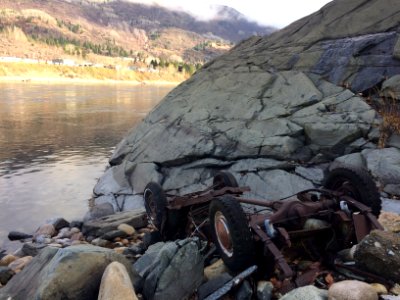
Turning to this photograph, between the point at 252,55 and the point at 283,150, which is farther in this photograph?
the point at 252,55

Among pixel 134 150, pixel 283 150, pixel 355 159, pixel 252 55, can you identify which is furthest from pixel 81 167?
pixel 355 159

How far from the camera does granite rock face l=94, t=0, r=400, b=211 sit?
12.6m

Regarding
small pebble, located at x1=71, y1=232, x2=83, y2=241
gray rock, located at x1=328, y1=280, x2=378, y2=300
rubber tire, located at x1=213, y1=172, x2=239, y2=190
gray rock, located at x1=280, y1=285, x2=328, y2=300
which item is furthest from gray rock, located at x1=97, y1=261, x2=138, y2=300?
small pebble, located at x1=71, y1=232, x2=83, y2=241

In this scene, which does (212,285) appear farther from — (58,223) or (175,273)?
(58,223)

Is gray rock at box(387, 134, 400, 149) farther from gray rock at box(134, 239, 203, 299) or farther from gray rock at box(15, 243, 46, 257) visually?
gray rock at box(15, 243, 46, 257)

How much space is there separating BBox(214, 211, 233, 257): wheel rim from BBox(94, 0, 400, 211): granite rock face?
16.9ft

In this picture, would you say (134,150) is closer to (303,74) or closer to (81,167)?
(81,167)

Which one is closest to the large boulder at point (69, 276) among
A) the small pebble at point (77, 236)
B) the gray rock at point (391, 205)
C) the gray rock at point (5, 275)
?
the gray rock at point (5, 275)

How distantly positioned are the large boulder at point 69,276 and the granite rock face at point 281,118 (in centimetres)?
641

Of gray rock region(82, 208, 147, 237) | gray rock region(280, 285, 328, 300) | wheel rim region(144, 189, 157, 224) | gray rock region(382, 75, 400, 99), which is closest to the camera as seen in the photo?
Answer: gray rock region(280, 285, 328, 300)

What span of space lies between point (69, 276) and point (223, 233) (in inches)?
95.7

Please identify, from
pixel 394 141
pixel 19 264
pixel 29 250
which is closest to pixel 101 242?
pixel 29 250

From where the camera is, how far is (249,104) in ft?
51.6

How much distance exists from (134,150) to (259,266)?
12.0 m
